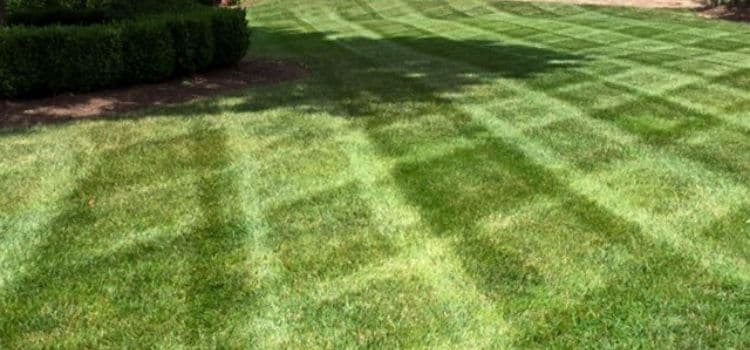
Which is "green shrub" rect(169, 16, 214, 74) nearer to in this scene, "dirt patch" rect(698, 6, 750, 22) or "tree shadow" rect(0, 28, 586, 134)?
"tree shadow" rect(0, 28, 586, 134)

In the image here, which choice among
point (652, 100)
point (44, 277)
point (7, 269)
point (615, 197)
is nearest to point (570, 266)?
point (615, 197)

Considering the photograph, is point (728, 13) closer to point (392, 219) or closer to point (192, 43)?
point (192, 43)

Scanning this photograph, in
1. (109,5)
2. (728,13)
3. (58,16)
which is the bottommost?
(728,13)

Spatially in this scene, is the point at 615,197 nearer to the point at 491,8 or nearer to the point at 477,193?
the point at 477,193

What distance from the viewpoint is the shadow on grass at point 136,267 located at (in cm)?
486

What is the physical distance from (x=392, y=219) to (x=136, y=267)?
7.73ft

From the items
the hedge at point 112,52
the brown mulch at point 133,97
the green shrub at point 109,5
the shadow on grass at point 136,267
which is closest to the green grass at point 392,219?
the shadow on grass at point 136,267

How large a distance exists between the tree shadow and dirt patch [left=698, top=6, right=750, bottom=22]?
10021 millimetres

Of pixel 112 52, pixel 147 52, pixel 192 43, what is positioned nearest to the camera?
pixel 112 52

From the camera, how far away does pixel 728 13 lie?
2392cm

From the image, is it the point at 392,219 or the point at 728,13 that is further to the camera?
the point at 728,13

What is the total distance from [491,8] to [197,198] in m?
22.7

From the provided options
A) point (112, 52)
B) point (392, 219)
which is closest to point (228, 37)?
point (112, 52)

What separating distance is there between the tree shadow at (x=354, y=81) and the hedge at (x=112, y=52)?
0.31m
